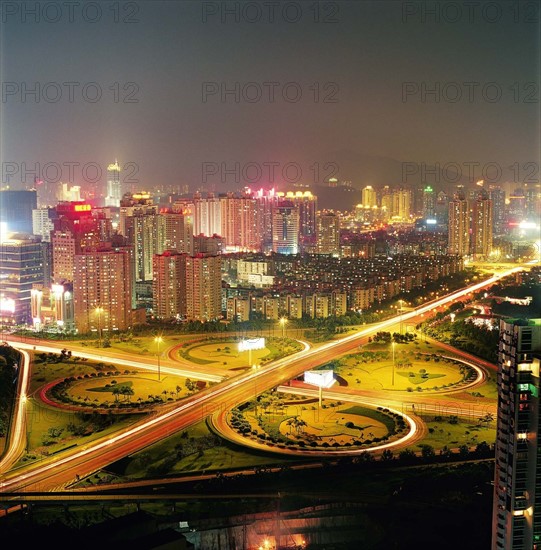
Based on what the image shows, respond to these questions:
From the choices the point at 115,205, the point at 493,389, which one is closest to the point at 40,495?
the point at 493,389

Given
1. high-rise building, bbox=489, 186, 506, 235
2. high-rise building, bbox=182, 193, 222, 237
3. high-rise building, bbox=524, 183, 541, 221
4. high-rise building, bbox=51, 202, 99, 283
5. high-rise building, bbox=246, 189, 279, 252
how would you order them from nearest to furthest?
1. high-rise building, bbox=51, 202, 99, 283
2. high-rise building, bbox=524, 183, 541, 221
3. high-rise building, bbox=246, 189, 279, 252
4. high-rise building, bbox=182, 193, 222, 237
5. high-rise building, bbox=489, 186, 506, 235

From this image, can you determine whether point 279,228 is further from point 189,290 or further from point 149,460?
point 149,460

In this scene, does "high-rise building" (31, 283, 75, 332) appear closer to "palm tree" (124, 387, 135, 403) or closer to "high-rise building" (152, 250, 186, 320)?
"high-rise building" (152, 250, 186, 320)

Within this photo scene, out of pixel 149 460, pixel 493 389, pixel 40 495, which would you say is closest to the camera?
pixel 40 495

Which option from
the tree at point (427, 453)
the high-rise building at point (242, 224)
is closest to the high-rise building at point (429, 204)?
the high-rise building at point (242, 224)

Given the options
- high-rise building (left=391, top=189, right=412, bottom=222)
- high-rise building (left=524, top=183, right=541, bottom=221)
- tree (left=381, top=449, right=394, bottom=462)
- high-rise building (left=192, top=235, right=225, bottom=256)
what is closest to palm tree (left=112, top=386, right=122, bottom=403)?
tree (left=381, top=449, right=394, bottom=462)

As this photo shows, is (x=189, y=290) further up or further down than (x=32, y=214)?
further down

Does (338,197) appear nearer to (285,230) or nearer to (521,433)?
(285,230)
